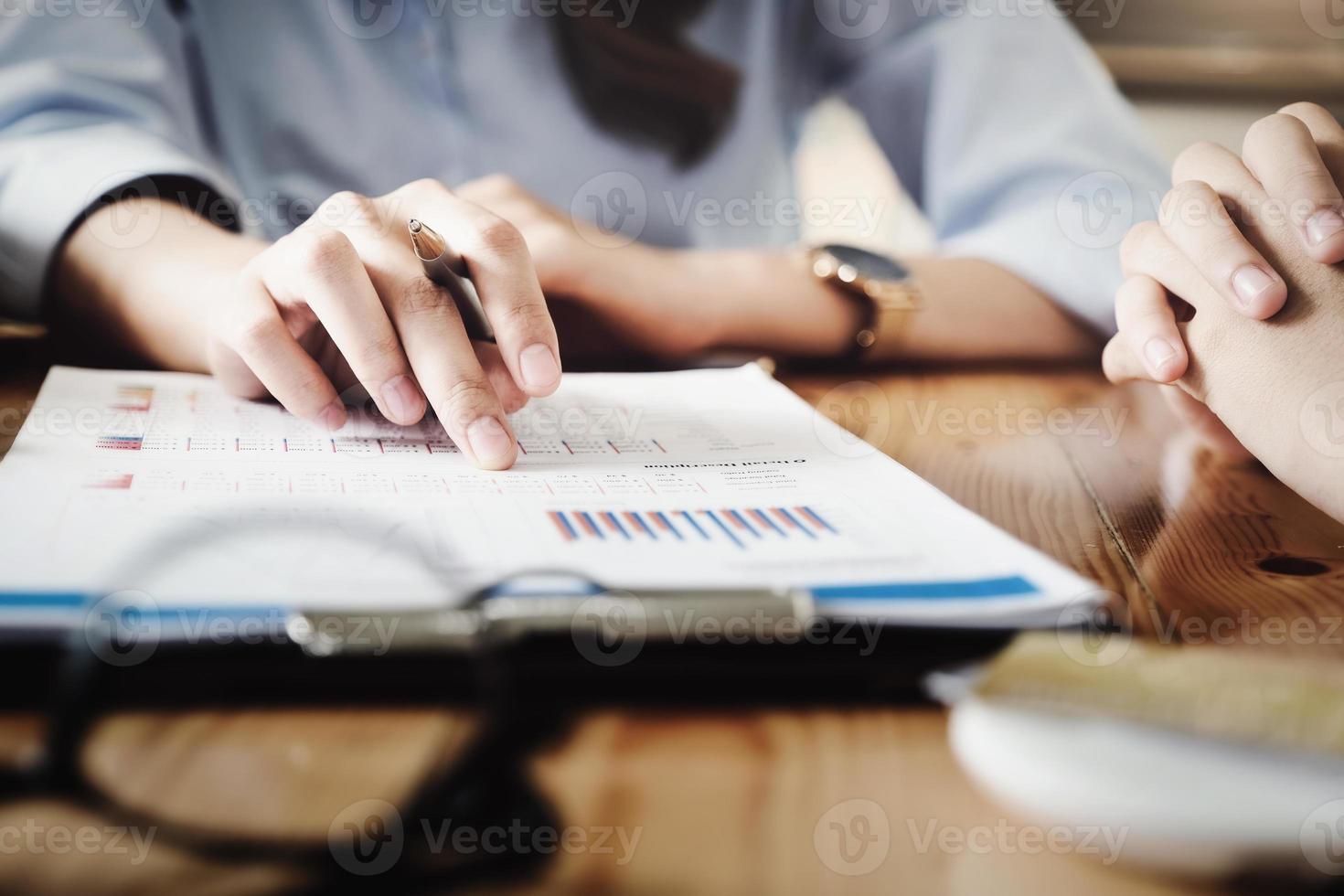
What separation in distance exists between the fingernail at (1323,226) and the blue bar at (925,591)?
1.04ft

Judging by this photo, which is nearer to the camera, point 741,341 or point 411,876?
point 411,876

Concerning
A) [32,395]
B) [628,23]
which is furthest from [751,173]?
[32,395]

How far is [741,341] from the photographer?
2.43 ft

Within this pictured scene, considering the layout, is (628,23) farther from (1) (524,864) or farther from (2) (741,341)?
(1) (524,864)

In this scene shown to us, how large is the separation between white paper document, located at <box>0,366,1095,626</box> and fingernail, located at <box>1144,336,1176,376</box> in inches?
7.6

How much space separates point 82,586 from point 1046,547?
34 cm
